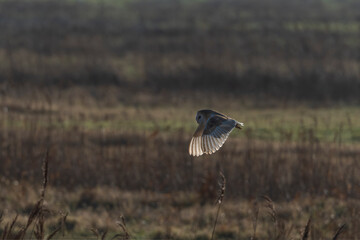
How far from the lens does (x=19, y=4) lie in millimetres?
47906

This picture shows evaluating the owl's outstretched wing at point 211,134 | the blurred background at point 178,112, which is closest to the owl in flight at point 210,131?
the owl's outstretched wing at point 211,134

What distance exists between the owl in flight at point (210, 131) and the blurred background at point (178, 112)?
0.86 meters

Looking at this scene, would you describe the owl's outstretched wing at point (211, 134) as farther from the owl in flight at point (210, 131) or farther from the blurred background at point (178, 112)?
the blurred background at point (178, 112)

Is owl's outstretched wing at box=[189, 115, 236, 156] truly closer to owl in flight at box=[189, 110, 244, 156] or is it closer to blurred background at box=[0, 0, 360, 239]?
owl in flight at box=[189, 110, 244, 156]

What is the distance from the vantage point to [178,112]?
70.7 ft

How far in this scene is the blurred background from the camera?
11250 mm

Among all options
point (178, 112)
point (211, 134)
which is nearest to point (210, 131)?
point (211, 134)

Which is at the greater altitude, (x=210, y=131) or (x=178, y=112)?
(x=210, y=131)

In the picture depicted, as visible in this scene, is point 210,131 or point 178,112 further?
point 178,112

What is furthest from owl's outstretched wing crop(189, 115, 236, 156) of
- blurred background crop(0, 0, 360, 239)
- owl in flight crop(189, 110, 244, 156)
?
blurred background crop(0, 0, 360, 239)

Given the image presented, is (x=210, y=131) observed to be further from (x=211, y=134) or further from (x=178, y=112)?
(x=178, y=112)

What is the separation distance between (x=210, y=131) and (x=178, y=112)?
15939mm

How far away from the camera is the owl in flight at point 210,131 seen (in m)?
5.39

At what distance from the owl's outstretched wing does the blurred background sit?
0.85m
